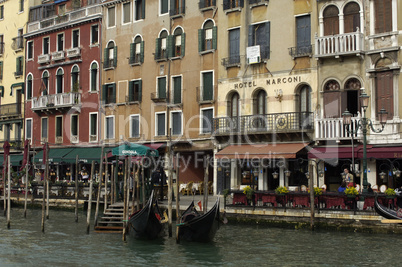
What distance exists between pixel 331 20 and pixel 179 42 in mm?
9285

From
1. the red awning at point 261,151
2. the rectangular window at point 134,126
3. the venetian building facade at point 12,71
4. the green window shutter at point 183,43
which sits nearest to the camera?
the red awning at point 261,151

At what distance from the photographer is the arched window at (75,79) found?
3838cm

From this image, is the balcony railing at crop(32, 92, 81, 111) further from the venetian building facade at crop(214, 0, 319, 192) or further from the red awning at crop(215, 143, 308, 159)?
the red awning at crop(215, 143, 308, 159)

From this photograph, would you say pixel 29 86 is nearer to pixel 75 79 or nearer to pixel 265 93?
pixel 75 79

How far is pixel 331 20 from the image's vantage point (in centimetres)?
2653

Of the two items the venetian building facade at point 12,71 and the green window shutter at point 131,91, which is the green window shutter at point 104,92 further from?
the venetian building facade at point 12,71

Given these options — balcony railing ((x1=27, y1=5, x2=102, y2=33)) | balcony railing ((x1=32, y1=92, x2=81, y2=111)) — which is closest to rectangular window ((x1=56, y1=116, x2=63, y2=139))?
balcony railing ((x1=32, y1=92, x2=81, y2=111))

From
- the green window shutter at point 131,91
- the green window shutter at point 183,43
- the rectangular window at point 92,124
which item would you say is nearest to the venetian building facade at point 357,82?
the green window shutter at point 183,43

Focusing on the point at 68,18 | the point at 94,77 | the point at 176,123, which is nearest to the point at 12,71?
the point at 68,18

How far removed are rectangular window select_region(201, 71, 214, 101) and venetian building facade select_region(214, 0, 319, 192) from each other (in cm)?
67

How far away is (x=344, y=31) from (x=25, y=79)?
23988 millimetres

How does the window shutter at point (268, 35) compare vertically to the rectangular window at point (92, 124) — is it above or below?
above

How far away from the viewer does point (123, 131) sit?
3569 centimetres

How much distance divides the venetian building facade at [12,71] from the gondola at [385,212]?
28424 millimetres
